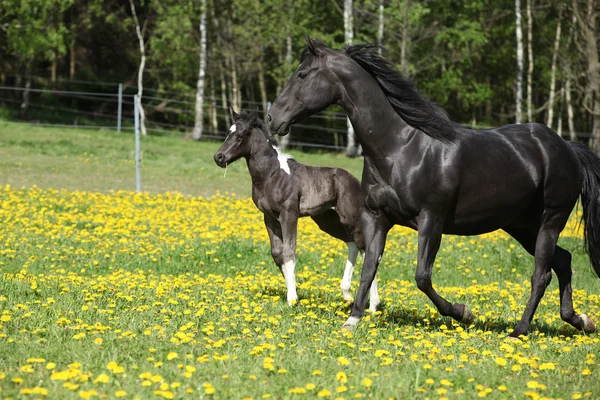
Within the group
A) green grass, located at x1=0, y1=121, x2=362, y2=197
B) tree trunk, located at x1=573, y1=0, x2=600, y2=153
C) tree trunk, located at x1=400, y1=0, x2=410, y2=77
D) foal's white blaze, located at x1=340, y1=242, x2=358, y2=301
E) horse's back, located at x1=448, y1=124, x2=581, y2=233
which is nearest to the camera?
horse's back, located at x1=448, y1=124, x2=581, y2=233

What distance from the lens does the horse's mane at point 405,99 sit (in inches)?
291

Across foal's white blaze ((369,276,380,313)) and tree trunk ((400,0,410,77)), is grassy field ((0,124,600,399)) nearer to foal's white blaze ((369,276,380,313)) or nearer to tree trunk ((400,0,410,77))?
foal's white blaze ((369,276,380,313))

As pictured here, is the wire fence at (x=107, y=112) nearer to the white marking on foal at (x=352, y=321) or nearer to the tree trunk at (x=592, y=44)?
the tree trunk at (x=592, y=44)

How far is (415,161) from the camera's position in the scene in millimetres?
7258

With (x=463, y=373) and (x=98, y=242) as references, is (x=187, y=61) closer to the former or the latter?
(x=98, y=242)

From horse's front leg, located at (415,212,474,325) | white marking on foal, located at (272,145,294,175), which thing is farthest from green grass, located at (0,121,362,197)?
horse's front leg, located at (415,212,474,325)

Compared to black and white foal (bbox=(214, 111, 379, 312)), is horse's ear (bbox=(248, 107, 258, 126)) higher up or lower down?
higher up

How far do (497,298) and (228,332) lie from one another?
4.29m

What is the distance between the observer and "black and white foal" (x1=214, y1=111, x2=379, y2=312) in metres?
9.08

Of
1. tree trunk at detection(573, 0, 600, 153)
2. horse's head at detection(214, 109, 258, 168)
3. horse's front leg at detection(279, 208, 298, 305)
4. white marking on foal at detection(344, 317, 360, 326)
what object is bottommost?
white marking on foal at detection(344, 317, 360, 326)

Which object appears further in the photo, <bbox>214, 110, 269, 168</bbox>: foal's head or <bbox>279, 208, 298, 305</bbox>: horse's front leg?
<bbox>214, 110, 269, 168</bbox>: foal's head

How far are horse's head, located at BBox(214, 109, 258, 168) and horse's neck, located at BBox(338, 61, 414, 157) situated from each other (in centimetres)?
208

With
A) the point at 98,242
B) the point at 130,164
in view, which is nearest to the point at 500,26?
the point at 130,164

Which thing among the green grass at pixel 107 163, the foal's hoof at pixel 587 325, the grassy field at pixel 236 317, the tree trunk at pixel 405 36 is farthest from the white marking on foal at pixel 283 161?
the tree trunk at pixel 405 36
